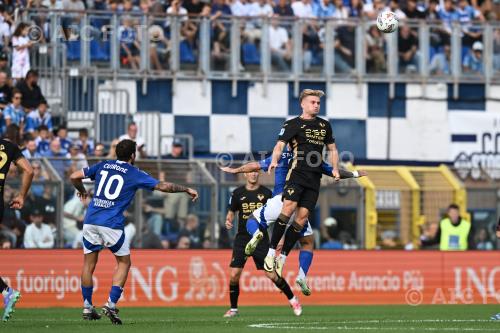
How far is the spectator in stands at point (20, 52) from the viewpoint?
26688 mm

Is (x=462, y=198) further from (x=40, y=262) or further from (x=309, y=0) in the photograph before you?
(x=40, y=262)

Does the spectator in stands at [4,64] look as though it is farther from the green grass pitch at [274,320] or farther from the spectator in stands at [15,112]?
the green grass pitch at [274,320]

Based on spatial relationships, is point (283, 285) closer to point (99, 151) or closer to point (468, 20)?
point (99, 151)

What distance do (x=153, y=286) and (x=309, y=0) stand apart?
992cm

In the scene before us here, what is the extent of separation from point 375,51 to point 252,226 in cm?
1223

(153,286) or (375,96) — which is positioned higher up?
(375,96)

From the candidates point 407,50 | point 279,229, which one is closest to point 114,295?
point 279,229

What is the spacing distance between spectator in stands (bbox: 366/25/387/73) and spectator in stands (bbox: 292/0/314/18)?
141 centimetres

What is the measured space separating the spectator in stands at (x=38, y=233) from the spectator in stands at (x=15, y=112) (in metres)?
2.93

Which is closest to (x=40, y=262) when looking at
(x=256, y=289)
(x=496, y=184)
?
(x=256, y=289)

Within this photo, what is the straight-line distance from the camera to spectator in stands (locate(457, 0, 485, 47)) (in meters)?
30.7

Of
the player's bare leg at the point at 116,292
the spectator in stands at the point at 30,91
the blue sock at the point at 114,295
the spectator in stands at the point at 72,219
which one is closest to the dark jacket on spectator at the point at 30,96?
the spectator in stands at the point at 30,91

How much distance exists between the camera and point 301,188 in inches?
666

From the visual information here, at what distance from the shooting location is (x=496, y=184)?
2678 centimetres
